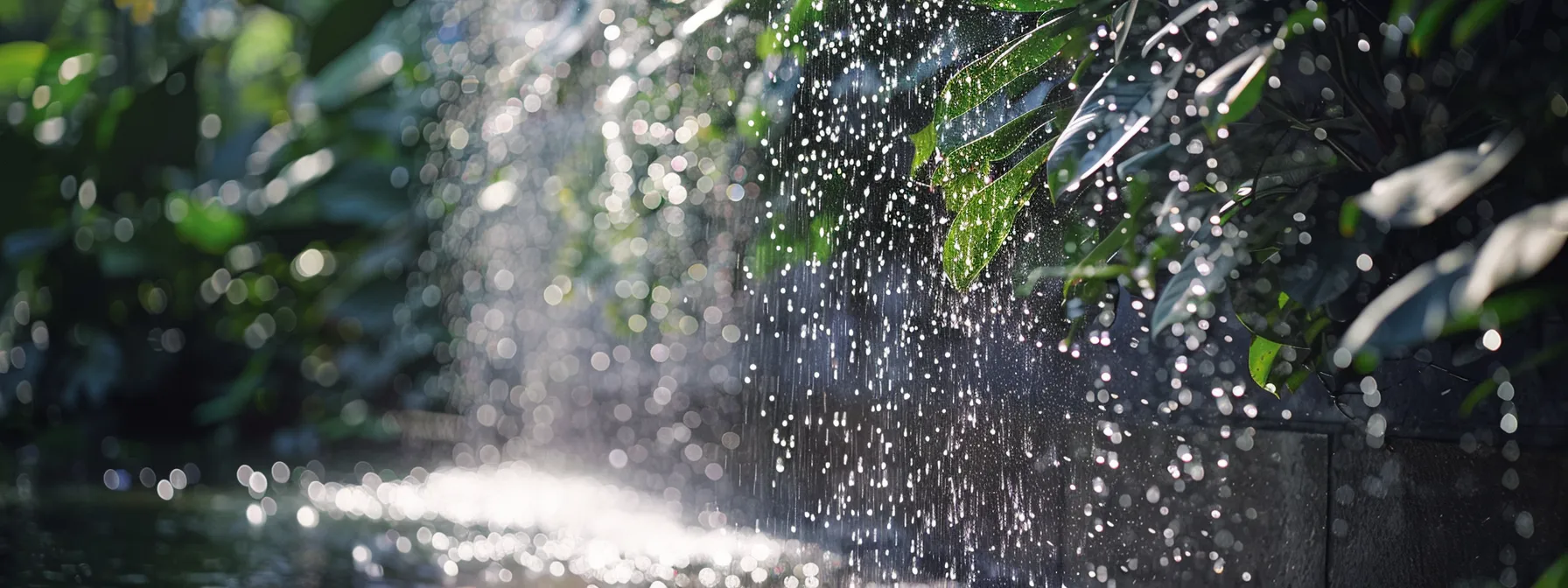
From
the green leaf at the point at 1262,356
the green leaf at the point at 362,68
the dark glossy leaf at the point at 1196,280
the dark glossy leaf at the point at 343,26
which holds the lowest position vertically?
the green leaf at the point at 1262,356

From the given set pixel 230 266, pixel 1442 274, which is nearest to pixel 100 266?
pixel 230 266

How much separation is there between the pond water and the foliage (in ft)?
0.99

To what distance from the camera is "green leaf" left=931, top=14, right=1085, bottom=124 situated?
2.00 m

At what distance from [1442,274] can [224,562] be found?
10.3 feet

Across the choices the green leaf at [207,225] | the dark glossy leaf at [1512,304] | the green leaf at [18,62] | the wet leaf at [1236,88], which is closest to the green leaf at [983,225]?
the wet leaf at [1236,88]

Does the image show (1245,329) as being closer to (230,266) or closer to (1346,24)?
(1346,24)

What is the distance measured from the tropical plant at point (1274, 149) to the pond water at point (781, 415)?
0.17 metres

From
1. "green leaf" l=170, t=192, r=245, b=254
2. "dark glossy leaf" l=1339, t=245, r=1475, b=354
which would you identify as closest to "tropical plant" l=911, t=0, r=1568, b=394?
"dark glossy leaf" l=1339, t=245, r=1475, b=354

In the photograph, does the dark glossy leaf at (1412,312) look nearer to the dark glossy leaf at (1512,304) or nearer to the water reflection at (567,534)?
the dark glossy leaf at (1512,304)

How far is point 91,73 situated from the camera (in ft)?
20.9

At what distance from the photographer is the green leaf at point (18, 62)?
6012 millimetres

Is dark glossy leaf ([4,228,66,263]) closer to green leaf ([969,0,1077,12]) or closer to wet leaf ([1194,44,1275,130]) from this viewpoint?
green leaf ([969,0,1077,12])

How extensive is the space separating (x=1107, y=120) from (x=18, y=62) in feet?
19.9

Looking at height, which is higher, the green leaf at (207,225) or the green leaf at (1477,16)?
the green leaf at (207,225)
